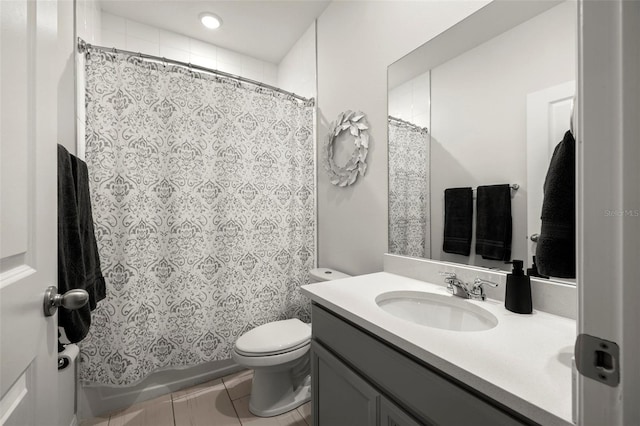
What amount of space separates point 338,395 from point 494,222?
0.86m

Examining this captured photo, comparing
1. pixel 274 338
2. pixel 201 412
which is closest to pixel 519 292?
pixel 274 338

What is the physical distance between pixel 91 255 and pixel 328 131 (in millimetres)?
1509

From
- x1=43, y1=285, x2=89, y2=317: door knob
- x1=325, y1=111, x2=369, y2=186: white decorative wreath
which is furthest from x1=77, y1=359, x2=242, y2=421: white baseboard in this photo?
x1=325, y1=111, x2=369, y2=186: white decorative wreath

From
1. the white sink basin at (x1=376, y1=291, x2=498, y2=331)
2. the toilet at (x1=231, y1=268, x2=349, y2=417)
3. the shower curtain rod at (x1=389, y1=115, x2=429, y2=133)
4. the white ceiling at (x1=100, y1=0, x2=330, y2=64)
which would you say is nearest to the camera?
the white sink basin at (x1=376, y1=291, x2=498, y2=331)

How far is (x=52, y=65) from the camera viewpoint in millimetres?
644

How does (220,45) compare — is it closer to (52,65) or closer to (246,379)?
(52,65)

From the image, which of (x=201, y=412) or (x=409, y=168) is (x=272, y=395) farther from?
(x=409, y=168)

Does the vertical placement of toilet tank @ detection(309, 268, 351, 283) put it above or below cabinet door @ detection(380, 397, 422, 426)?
above

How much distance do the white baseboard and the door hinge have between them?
1986 millimetres

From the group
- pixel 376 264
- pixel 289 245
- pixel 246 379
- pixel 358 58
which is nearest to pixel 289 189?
pixel 289 245

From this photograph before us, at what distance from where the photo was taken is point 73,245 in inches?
39.3

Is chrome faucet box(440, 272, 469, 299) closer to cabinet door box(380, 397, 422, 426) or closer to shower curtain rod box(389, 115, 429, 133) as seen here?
cabinet door box(380, 397, 422, 426)

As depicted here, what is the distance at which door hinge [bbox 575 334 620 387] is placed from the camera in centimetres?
30

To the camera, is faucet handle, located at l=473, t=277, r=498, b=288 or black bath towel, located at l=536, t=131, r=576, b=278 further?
faucet handle, located at l=473, t=277, r=498, b=288
